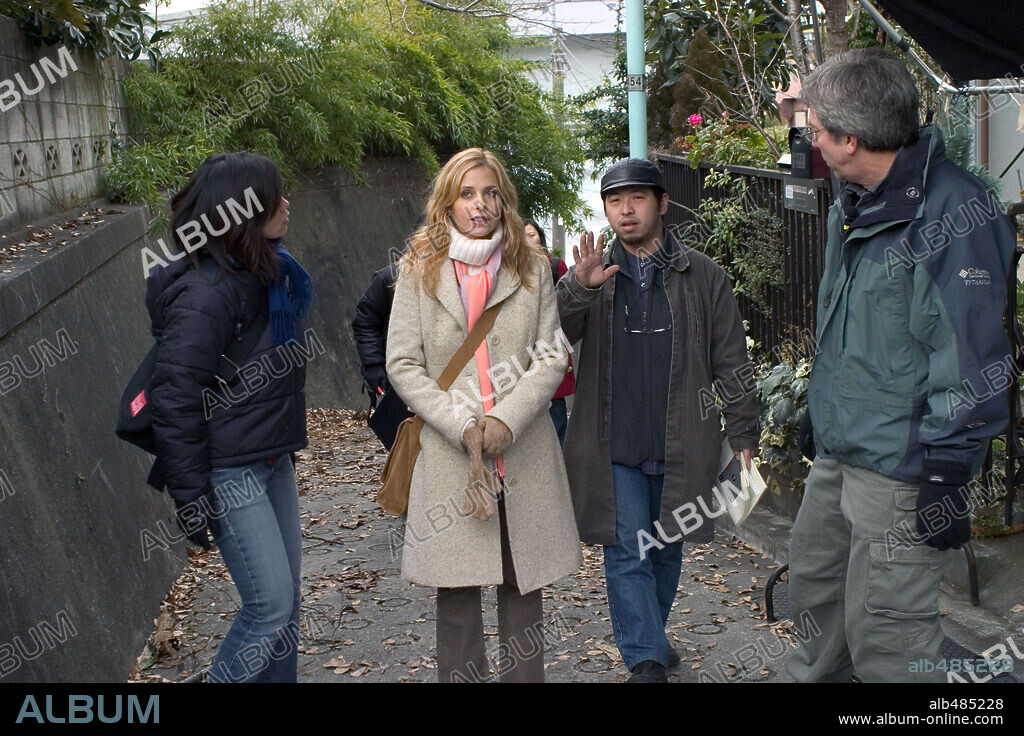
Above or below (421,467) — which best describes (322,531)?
below

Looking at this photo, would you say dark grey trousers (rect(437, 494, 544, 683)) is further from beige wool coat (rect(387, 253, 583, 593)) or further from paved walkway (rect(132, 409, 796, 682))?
paved walkway (rect(132, 409, 796, 682))

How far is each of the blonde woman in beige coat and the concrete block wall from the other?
121 inches

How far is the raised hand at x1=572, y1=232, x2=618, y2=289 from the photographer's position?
4.30m

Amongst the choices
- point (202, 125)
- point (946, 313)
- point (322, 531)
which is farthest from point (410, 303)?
point (202, 125)

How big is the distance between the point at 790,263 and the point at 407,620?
3.71m

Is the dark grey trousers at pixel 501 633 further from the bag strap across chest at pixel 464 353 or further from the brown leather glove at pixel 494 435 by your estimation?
the bag strap across chest at pixel 464 353

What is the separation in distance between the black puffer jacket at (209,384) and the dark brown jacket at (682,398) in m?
1.18

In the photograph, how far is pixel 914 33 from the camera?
4680mm

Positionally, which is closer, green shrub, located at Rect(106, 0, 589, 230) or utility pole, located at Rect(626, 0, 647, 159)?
utility pole, located at Rect(626, 0, 647, 159)

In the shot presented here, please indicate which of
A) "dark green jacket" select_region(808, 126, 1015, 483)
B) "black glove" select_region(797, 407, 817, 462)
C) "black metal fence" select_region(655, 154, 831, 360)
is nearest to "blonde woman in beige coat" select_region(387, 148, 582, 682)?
"black glove" select_region(797, 407, 817, 462)

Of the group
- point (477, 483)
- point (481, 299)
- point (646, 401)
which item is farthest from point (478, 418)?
point (646, 401)

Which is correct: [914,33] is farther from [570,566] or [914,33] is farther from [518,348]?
[570,566]

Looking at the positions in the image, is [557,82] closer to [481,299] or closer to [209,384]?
[481,299]

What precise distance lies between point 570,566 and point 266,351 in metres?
1.36
